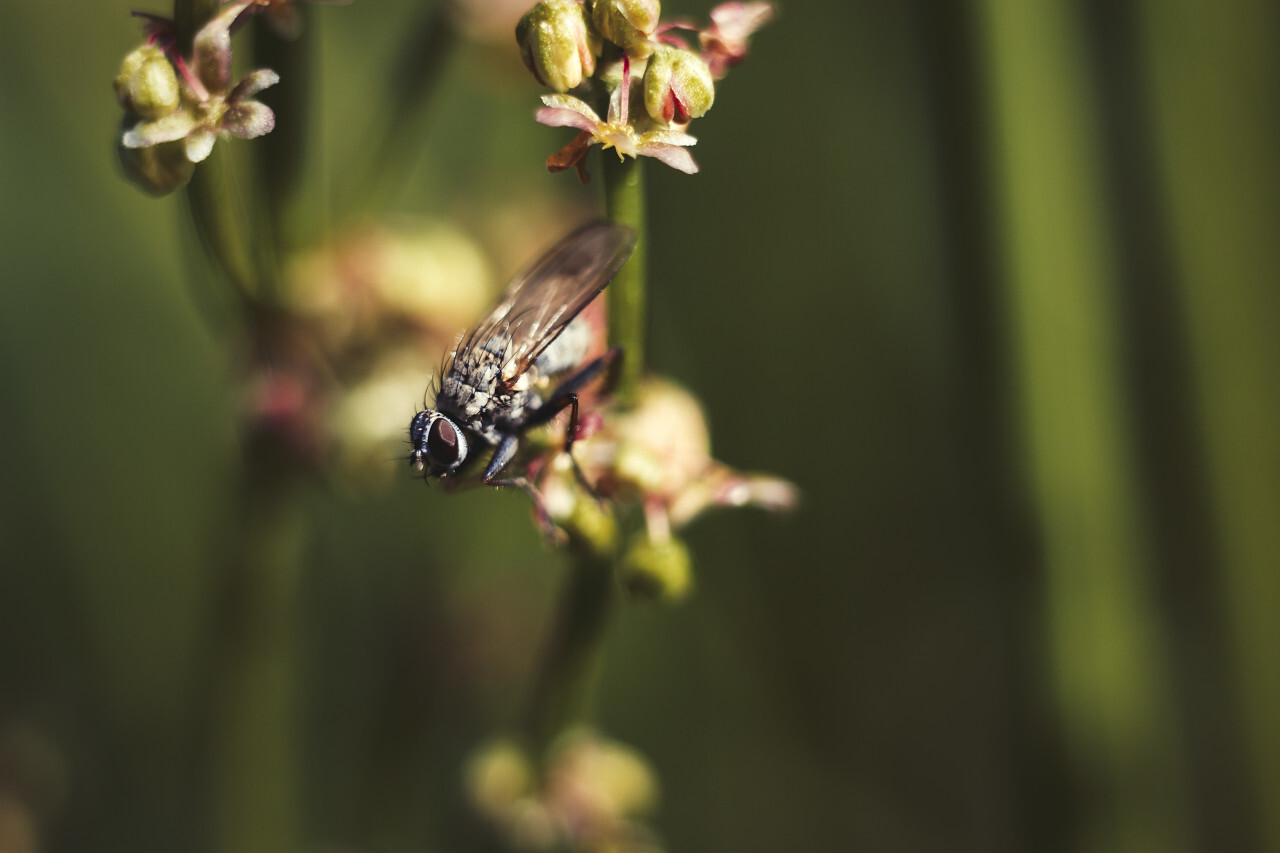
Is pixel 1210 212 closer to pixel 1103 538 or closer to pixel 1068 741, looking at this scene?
pixel 1103 538

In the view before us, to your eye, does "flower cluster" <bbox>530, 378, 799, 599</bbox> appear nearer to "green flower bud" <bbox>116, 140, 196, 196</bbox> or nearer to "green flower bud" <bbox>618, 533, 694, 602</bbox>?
"green flower bud" <bbox>618, 533, 694, 602</bbox>

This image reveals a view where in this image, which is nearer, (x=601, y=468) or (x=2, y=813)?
(x=601, y=468)

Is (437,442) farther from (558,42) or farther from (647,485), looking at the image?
(558,42)

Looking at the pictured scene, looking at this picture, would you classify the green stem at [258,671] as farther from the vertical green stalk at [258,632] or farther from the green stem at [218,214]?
the green stem at [218,214]

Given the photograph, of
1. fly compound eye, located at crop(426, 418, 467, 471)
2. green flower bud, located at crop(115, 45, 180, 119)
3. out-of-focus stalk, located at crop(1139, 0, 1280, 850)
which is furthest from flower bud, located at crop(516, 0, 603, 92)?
out-of-focus stalk, located at crop(1139, 0, 1280, 850)

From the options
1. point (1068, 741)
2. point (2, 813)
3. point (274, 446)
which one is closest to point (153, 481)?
point (2, 813)

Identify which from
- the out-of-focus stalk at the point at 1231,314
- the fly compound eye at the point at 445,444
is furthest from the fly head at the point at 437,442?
the out-of-focus stalk at the point at 1231,314
